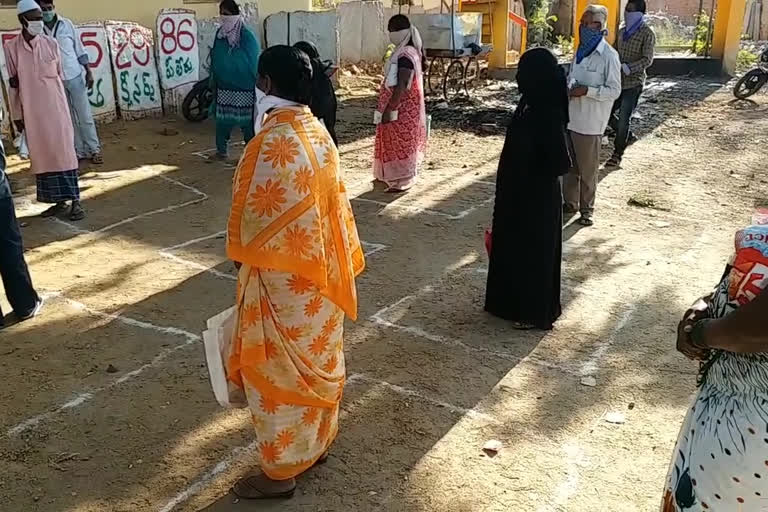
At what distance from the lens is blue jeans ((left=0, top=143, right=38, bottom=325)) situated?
443cm

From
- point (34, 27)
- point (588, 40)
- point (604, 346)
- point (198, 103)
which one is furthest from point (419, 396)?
point (198, 103)

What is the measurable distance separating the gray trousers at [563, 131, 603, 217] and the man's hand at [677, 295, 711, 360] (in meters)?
4.68

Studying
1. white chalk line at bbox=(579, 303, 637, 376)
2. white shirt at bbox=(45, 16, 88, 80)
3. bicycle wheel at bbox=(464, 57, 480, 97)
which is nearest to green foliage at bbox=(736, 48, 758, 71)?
bicycle wheel at bbox=(464, 57, 480, 97)

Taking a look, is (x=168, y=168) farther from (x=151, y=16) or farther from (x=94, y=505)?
(x=94, y=505)

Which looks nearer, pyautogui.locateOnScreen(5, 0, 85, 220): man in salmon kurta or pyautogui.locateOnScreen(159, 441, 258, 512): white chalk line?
pyautogui.locateOnScreen(159, 441, 258, 512): white chalk line

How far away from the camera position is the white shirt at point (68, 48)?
24.3 ft

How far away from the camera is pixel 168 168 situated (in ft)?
27.9

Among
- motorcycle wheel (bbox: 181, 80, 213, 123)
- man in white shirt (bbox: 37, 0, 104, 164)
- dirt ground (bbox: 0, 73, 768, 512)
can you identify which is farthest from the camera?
motorcycle wheel (bbox: 181, 80, 213, 123)

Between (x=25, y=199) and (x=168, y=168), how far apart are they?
5.77 feet

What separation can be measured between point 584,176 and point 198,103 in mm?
6230

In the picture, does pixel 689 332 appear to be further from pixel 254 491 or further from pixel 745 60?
pixel 745 60

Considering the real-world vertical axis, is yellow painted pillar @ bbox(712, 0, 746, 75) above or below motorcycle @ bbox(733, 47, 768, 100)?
above

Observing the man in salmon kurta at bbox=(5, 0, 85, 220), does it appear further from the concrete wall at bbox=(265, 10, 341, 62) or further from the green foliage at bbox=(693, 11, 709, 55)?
the green foliage at bbox=(693, 11, 709, 55)

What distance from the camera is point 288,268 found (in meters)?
2.73
